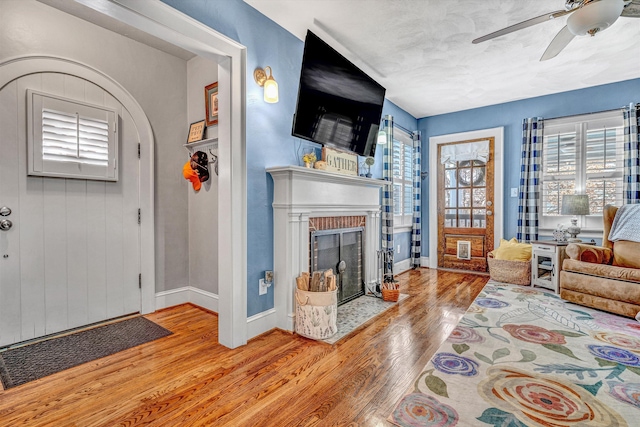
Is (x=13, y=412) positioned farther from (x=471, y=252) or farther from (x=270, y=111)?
(x=471, y=252)

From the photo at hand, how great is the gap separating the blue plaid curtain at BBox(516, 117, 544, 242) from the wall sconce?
11.8 feet

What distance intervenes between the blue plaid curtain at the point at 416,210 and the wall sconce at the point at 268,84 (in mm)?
3203

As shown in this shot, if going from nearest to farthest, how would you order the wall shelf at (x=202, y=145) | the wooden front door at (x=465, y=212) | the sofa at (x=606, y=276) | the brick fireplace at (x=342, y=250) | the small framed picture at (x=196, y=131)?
the sofa at (x=606, y=276), the brick fireplace at (x=342, y=250), the wall shelf at (x=202, y=145), the small framed picture at (x=196, y=131), the wooden front door at (x=465, y=212)

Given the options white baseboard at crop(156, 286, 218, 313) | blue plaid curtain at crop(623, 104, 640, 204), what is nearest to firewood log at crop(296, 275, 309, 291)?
white baseboard at crop(156, 286, 218, 313)

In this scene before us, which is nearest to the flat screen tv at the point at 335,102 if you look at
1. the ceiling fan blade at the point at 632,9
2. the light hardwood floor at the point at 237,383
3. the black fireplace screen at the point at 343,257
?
the black fireplace screen at the point at 343,257

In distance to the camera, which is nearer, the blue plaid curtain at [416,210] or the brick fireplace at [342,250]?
the brick fireplace at [342,250]

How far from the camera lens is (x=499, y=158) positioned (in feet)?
14.5

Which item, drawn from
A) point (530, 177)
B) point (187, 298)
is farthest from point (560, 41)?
point (187, 298)

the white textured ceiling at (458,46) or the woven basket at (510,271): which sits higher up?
the white textured ceiling at (458,46)

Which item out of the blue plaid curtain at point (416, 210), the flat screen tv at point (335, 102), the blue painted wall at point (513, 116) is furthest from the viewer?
the blue plaid curtain at point (416, 210)

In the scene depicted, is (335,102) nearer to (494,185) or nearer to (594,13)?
(594,13)

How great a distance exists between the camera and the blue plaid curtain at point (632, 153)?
346 cm

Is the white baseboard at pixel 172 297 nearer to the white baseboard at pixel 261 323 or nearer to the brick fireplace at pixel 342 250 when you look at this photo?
the white baseboard at pixel 261 323

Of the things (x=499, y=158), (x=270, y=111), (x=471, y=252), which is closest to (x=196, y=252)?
(x=270, y=111)
